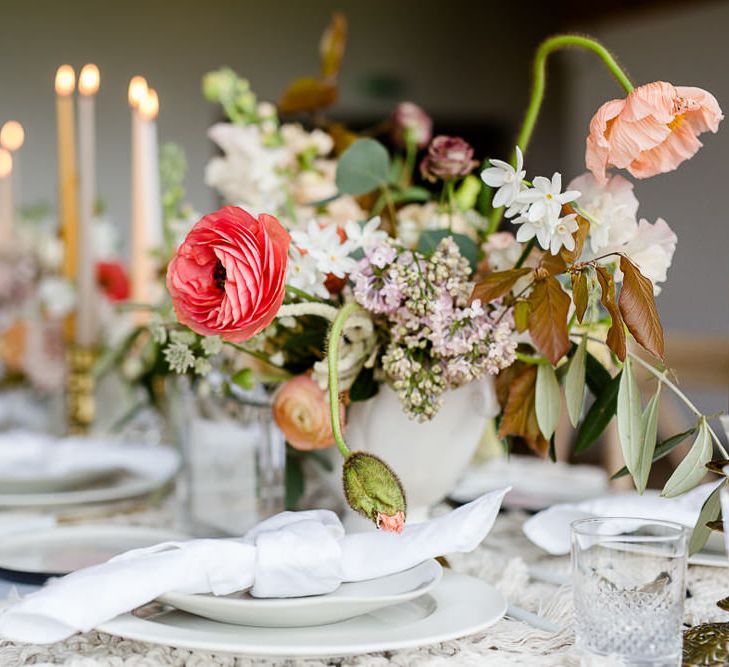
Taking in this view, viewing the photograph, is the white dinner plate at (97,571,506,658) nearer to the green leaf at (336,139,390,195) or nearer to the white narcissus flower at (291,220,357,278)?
the white narcissus flower at (291,220,357,278)

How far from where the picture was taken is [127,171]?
14.5 ft

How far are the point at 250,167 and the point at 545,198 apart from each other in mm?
425

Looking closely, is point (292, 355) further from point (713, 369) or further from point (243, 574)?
point (713, 369)

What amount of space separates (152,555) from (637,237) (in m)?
0.37

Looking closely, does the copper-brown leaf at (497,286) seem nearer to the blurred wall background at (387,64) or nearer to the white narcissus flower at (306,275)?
the white narcissus flower at (306,275)

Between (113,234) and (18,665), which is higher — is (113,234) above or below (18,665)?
above

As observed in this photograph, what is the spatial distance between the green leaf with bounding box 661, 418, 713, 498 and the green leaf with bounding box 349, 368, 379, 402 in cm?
24

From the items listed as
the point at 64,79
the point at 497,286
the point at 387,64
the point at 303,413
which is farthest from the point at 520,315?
the point at 387,64

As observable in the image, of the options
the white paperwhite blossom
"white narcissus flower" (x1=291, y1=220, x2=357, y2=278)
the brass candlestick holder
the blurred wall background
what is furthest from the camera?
the blurred wall background

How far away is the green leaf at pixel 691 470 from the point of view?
60cm

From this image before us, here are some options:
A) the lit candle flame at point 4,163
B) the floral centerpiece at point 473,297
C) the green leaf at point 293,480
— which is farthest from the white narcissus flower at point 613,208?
the lit candle flame at point 4,163

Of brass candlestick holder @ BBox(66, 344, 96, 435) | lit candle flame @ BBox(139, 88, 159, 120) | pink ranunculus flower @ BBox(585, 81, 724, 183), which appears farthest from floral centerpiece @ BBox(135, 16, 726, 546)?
brass candlestick holder @ BBox(66, 344, 96, 435)

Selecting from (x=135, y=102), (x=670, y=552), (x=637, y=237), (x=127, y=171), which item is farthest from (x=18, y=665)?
(x=127, y=171)

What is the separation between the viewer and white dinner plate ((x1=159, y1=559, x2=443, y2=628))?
1.72 feet
